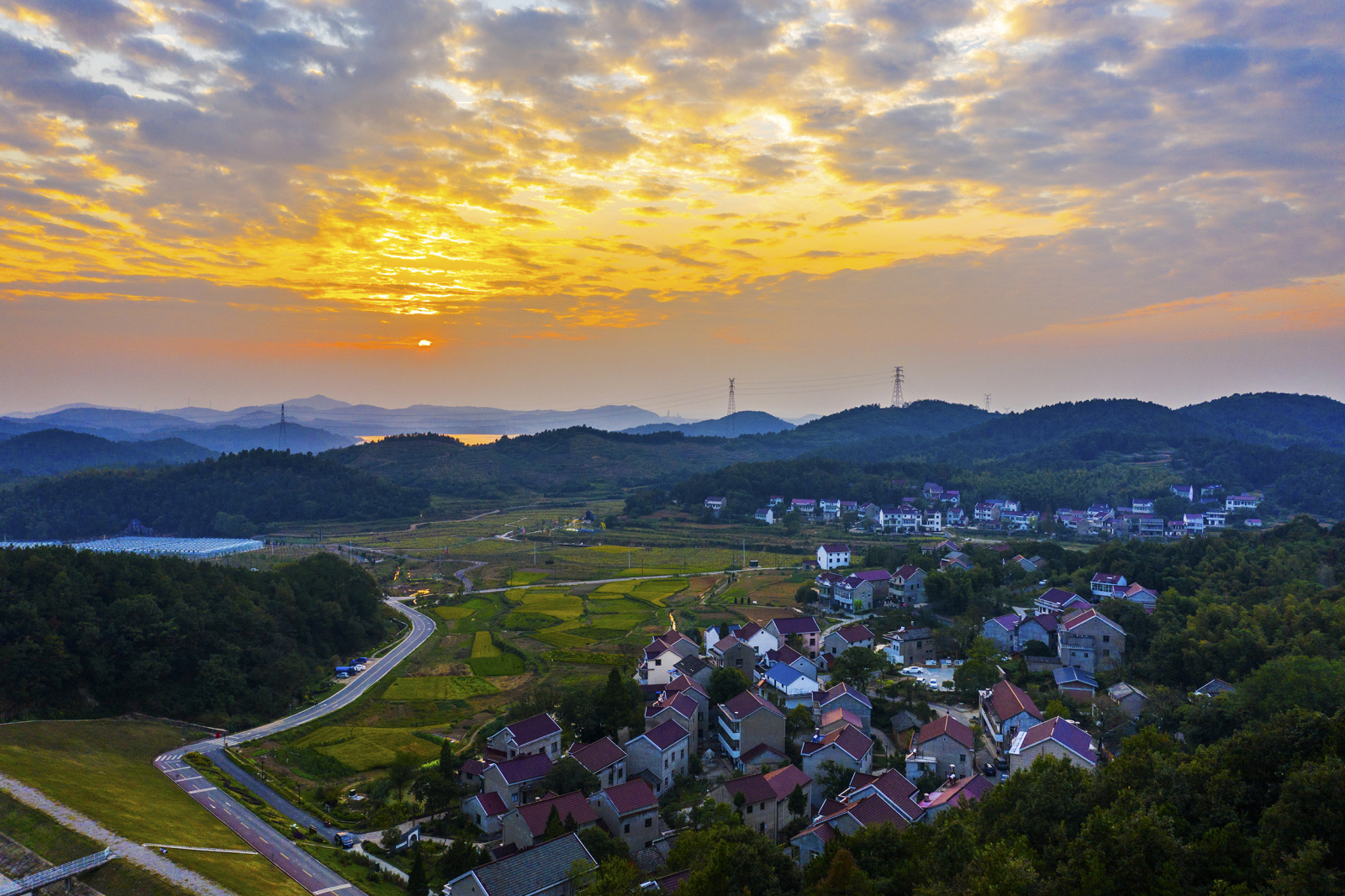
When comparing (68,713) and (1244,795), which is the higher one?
(1244,795)

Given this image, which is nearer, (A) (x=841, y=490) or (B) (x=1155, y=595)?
(B) (x=1155, y=595)

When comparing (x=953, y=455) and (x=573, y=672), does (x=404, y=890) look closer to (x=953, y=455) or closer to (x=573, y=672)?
(x=573, y=672)

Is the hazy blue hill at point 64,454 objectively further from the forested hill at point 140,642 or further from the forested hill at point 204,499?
the forested hill at point 140,642

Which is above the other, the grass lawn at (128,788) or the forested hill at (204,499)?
the forested hill at (204,499)

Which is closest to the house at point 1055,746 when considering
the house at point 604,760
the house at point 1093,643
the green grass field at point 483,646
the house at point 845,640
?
the house at point 1093,643

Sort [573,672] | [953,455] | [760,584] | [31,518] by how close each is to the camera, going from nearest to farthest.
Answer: [573,672]
[760,584]
[31,518]
[953,455]

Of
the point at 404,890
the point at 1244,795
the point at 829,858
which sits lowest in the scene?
Result: the point at 404,890

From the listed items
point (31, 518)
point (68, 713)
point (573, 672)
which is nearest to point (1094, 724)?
point (573, 672)
